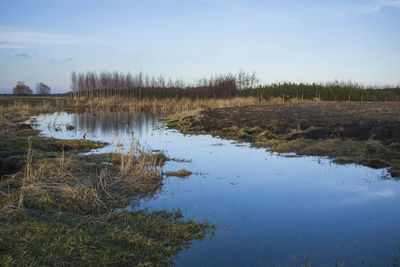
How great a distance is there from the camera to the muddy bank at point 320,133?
10.3 metres

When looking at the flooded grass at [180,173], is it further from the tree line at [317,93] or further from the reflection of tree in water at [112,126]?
the tree line at [317,93]

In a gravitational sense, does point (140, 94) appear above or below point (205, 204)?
above

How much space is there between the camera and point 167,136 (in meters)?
16.7

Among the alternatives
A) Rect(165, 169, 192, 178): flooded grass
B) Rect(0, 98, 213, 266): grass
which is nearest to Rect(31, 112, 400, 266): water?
Rect(165, 169, 192, 178): flooded grass

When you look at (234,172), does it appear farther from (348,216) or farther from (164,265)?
(164,265)

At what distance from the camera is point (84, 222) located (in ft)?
16.0

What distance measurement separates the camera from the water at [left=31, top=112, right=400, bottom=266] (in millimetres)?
4371

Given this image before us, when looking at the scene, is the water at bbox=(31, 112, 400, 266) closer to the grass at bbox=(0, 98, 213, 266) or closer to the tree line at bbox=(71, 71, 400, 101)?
the grass at bbox=(0, 98, 213, 266)

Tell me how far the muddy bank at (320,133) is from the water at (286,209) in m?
1.02

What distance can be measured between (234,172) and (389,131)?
7.29 metres

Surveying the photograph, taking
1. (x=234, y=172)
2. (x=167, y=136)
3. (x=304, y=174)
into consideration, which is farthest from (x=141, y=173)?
(x=167, y=136)

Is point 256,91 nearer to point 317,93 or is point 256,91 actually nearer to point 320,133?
point 317,93

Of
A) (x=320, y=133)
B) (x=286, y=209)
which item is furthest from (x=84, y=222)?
(x=320, y=133)

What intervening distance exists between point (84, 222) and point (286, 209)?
11.4 ft
